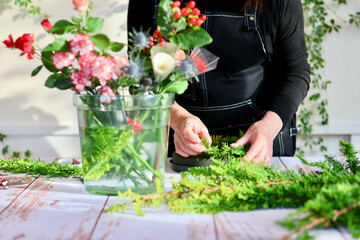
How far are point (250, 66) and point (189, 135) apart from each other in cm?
60

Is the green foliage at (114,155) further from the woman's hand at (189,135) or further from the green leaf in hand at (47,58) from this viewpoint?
the woman's hand at (189,135)

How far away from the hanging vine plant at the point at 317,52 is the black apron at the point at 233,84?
1.25 meters

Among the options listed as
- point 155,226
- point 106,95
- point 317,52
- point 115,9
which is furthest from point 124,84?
point 317,52

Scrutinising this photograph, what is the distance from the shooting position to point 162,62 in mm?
736

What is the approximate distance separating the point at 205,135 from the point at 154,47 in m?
0.39

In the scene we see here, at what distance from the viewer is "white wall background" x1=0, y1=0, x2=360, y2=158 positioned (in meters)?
2.71

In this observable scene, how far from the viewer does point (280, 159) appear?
1269 millimetres

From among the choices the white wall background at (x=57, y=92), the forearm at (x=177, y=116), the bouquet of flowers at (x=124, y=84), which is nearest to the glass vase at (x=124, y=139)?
the bouquet of flowers at (x=124, y=84)

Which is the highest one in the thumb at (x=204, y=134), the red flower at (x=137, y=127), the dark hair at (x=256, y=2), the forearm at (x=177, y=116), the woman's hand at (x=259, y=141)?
the dark hair at (x=256, y=2)

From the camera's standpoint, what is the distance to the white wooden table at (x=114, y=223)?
0.62 m

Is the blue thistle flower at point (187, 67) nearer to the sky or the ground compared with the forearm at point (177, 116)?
nearer to the sky

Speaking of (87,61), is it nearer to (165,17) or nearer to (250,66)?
(165,17)

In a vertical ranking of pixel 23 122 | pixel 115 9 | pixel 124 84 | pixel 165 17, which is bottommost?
pixel 23 122

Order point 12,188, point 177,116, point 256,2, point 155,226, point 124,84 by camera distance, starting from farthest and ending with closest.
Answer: point 256,2 < point 177,116 < point 12,188 < point 124,84 < point 155,226
